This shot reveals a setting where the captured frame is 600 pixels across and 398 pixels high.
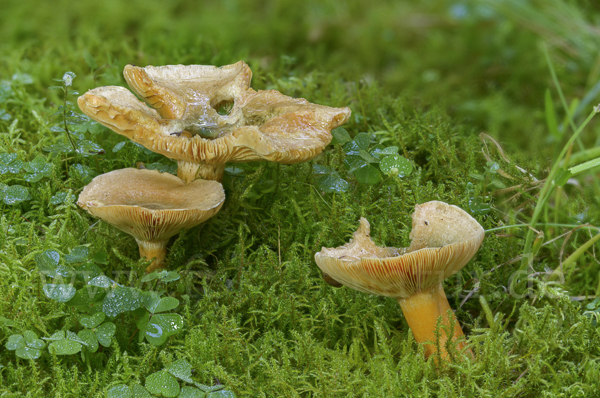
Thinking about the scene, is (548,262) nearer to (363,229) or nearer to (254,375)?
(363,229)

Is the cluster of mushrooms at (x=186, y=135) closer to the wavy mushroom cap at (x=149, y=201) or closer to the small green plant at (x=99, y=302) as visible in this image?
the wavy mushroom cap at (x=149, y=201)

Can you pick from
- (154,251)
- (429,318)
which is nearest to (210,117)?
(154,251)

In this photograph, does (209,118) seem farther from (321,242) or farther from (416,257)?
(416,257)

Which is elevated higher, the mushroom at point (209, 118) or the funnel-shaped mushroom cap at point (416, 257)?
the mushroom at point (209, 118)

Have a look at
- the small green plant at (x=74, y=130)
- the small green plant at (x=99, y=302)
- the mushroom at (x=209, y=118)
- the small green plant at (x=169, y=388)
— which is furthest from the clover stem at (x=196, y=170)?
the small green plant at (x=169, y=388)

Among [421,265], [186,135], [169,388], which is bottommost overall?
[169,388]

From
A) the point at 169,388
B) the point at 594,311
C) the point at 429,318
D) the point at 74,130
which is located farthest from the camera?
the point at 74,130
